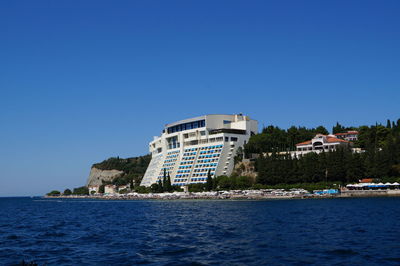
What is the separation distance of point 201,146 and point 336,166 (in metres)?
52.9

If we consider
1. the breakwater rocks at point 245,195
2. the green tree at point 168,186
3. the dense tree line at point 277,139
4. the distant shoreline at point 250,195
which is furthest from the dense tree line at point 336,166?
the green tree at point 168,186

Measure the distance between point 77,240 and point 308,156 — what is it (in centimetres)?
8267

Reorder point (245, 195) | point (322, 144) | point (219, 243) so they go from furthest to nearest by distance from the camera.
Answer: point (322, 144) < point (245, 195) < point (219, 243)

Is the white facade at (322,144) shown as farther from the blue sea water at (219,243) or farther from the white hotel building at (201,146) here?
the blue sea water at (219,243)

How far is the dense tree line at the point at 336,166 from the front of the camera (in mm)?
100562

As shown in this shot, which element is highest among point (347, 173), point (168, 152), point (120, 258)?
point (168, 152)

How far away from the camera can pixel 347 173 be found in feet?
339

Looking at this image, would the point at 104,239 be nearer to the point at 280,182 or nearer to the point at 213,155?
the point at 280,182

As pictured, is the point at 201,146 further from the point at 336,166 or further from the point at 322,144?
the point at 336,166

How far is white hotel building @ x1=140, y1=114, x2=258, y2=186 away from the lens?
137875mm

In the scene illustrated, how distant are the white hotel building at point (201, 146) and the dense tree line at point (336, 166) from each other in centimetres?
1884

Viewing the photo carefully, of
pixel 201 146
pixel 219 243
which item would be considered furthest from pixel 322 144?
pixel 219 243

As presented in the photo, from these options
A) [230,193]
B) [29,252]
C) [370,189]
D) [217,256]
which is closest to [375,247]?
[217,256]

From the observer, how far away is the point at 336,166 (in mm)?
104688
